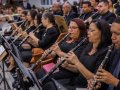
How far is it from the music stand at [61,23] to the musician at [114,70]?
227 centimetres

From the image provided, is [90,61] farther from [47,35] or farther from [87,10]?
[87,10]

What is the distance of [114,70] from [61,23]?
2.51 m

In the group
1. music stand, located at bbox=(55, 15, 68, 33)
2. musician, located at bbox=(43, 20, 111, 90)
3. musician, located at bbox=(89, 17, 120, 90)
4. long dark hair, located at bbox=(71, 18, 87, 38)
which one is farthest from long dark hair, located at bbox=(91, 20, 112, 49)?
music stand, located at bbox=(55, 15, 68, 33)

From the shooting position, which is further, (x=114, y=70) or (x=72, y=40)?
(x=72, y=40)

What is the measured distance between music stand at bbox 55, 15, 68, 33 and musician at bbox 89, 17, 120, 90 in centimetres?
227

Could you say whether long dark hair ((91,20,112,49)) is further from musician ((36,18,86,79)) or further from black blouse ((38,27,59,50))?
black blouse ((38,27,59,50))

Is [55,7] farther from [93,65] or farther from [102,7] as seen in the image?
[93,65]

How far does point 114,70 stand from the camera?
2.58 m

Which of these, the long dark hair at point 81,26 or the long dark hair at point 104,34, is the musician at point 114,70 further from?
the long dark hair at point 81,26

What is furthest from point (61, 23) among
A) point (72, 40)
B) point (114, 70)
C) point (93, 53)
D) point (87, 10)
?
point (114, 70)

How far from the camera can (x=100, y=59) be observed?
2.87m

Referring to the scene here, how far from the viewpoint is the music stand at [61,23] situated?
4.90 m

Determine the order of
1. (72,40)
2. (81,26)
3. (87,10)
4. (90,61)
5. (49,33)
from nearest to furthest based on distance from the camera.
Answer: (90,61)
(81,26)
(72,40)
(49,33)
(87,10)

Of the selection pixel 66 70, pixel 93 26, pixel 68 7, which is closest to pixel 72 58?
pixel 93 26
